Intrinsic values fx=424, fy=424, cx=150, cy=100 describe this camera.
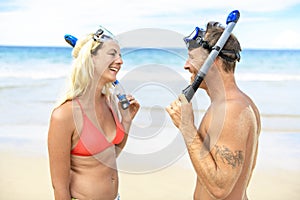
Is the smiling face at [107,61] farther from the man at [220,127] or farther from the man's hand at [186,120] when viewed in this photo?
the man's hand at [186,120]

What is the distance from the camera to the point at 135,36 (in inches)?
150

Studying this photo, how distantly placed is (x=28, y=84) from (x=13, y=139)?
794 centimetres

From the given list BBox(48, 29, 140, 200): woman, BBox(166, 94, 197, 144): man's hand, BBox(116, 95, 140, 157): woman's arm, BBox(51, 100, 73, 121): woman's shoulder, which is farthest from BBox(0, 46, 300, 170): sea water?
BBox(166, 94, 197, 144): man's hand

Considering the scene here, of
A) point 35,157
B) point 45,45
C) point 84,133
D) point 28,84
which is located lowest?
point 45,45

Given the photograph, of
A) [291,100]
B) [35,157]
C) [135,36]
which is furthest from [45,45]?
[135,36]

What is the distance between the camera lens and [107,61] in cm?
303

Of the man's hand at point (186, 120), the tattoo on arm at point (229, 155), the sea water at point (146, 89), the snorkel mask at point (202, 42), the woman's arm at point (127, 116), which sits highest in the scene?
the snorkel mask at point (202, 42)

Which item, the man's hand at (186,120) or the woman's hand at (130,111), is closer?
the man's hand at (186,120)

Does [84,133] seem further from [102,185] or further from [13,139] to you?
[13,139]

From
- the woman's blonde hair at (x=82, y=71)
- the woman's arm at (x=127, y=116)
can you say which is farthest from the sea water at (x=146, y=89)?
the woman's arm at (x=127, y=116)

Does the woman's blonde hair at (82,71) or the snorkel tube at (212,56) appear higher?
the snorkel tube at (212,56)

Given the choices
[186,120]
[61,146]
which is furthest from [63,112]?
[186,120]

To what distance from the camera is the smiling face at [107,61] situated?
3010mm

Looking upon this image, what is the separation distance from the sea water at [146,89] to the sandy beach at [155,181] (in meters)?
0.63
